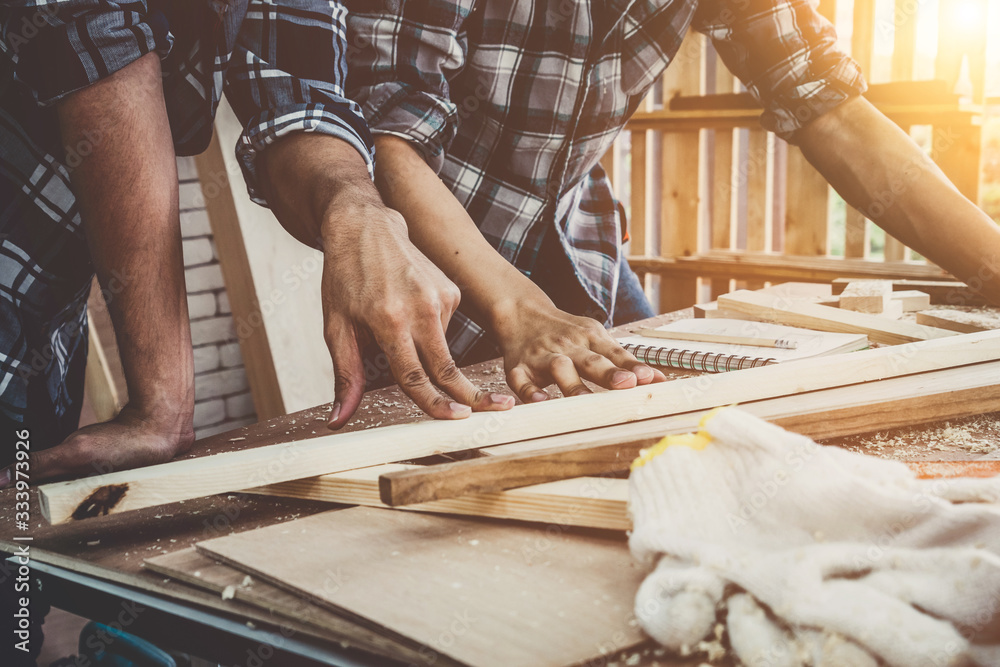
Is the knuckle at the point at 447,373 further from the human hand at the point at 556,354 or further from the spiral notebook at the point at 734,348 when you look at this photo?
the spiral notebook at the point at 734,348

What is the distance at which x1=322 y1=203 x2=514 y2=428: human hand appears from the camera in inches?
39.4

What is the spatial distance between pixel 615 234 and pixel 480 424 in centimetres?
124

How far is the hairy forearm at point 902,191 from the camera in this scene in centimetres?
171

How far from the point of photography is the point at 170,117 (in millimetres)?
1226

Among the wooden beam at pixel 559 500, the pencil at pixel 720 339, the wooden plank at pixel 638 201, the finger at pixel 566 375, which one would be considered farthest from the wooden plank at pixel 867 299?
the wooden plank at pixel 638 201

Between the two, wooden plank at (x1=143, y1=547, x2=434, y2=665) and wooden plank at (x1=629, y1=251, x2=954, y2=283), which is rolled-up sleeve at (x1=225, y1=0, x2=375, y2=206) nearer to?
wooden plank at (x1=143, y1=547, x2=434, y2=665)

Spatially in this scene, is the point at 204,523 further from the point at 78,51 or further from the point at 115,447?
the point at 78,51

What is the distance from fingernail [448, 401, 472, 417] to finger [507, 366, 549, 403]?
179 millimetres

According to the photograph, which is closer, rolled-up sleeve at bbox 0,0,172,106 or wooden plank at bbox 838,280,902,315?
rolled-up sleeve at bbox 0,0,172,106

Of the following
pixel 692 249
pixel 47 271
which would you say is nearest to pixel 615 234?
pixel 47 271

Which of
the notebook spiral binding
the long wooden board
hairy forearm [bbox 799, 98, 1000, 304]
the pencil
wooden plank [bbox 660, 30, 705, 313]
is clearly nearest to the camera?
the long wooden board

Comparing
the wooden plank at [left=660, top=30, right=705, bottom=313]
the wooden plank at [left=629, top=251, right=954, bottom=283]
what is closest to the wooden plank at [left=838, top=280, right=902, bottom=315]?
the wooden plank at [left=629, top=251, right=954, bottom=283]

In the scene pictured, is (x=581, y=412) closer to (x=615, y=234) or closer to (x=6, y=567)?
(x=6, y=567)

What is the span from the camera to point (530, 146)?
5.58 ft
